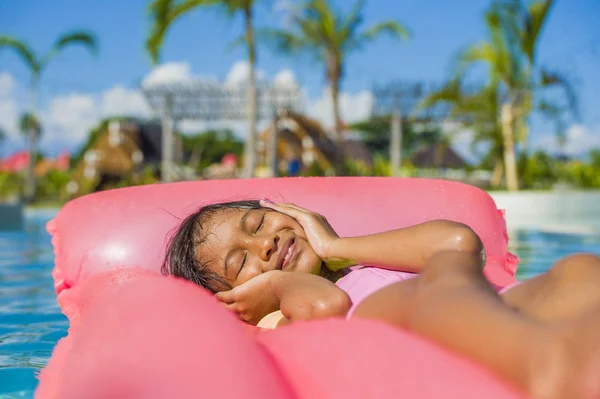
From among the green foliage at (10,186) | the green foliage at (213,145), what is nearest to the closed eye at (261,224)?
the green foliage at (10,186)

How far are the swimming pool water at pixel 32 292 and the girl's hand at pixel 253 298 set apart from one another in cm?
60

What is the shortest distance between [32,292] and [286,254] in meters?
2.51

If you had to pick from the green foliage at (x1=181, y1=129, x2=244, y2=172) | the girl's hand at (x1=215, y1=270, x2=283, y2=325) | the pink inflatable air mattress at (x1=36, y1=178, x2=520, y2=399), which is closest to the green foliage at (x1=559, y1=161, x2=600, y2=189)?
the girl's hand at (x1=215, y1=270, x2=283, y2=325)

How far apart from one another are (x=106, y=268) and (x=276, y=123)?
12.8 metres

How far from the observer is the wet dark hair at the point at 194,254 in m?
1.75

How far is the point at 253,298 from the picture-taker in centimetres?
165

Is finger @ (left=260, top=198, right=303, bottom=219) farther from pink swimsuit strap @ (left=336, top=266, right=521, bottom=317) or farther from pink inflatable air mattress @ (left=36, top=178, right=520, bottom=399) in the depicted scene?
pink inflatable air mattress @ (left=36, top=178, right=520, bottom=399)

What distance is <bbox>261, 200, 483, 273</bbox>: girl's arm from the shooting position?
4.95 ft

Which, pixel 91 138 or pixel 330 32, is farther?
pixel 91 138

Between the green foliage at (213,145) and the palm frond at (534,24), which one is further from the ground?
the palm frond at (534,24)

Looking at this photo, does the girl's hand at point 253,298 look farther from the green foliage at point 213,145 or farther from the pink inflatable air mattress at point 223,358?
the green foliage at point 213,145

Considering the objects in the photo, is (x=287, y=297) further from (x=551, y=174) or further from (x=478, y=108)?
(x=551, y=174)

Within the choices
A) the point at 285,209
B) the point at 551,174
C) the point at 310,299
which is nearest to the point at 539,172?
the point at 551,174

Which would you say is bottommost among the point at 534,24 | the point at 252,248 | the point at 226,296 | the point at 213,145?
the point at 213,145
